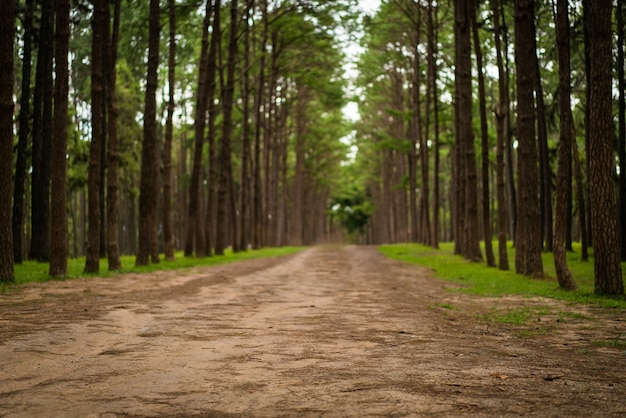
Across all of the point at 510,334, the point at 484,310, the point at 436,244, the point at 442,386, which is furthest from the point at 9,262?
the point at 436,244

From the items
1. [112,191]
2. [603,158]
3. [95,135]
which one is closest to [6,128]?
[95,135]

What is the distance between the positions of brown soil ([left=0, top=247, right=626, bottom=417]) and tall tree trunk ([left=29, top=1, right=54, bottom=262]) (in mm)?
10435

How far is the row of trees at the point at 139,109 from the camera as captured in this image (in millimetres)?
14961

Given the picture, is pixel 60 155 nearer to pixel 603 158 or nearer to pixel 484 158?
pixel 603 158

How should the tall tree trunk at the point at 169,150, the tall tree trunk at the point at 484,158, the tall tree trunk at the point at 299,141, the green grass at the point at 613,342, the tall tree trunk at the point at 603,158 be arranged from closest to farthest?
1. the green grass at the point at 613,342
2. the tall tree trunk at the point at 603,158
3. the tall tree trunk at the point at 484,158
4. the tall tree trunk at the point at 169,150
5. the tall tree trunk at the point at 299,141

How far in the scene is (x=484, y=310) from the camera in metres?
9.62

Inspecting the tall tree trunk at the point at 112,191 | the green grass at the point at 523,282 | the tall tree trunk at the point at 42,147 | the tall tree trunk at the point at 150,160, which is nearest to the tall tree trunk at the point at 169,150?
the tall tree trunk at the point at 150,160

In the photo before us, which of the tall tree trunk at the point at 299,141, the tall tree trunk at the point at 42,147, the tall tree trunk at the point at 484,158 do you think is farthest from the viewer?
the tall tree trunk at the point at 299,141

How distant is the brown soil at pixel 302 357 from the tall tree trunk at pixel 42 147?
10.4 metres

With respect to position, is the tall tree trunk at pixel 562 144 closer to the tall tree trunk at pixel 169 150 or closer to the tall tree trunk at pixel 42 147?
the tall tree trunk at pixel 169 150

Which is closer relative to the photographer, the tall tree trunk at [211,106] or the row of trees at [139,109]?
the row of trees at [139,109]

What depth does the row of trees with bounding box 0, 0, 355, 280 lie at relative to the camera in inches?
589

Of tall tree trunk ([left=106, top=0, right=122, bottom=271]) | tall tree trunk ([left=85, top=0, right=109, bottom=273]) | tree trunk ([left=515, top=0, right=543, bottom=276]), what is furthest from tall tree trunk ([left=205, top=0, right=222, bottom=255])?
tree trunk ([left=515, top=0, right=543, bottom=276])

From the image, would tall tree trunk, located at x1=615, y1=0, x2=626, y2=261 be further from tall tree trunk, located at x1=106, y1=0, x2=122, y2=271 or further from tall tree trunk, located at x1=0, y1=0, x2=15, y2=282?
tall tree trunk, located at x1=0, y1=0, x2=15, y2=282
